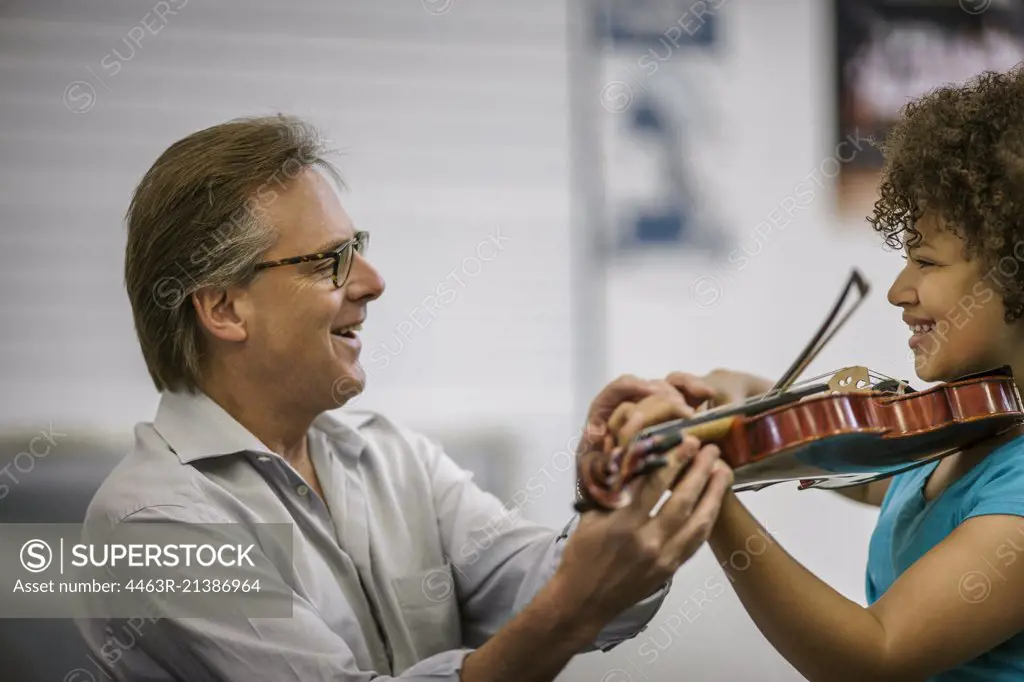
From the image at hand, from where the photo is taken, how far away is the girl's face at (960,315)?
1.12m

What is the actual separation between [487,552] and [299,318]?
1.53 feet

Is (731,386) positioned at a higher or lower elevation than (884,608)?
higher

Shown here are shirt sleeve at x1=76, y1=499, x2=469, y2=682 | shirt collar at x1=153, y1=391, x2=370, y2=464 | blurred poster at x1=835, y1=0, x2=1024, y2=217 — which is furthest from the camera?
blurred poster at x1=835, y1=0, x2=1024, y2=217

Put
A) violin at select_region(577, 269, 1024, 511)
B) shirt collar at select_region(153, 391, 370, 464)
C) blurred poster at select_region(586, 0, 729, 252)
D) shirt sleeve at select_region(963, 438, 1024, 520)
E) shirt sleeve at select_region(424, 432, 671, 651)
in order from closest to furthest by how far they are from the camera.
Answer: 1. violin at select_region(577, 269, 1024, 511)
2. shirt sleeve at select_region(963, 438, 1024, 520)
3. shirt collar at select_region(153, 391, 370, 464)
4. shirt sleeve at select_region(424, 432, 671, 651)
5. blurred poster at select_region(586, 0, 729, 252)

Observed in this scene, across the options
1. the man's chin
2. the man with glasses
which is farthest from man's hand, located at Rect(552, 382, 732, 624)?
the man's chin

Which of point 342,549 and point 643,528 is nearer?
point 643,528

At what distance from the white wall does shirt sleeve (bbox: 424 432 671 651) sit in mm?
1056

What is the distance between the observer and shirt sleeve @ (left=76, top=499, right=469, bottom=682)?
1195 mm

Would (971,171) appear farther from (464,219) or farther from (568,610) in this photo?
(464,219)

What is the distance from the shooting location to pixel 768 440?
0.96m

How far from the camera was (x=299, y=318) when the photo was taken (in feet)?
4.80

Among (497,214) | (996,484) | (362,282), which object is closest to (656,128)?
(497,214)

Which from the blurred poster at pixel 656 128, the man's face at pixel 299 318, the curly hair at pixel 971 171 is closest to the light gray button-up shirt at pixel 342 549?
the man's face at pixel 299 318

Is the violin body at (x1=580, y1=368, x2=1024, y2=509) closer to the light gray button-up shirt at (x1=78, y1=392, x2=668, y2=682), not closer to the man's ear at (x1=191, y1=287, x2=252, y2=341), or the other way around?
the light gray button-up shirt at (x1=78, y1=392, x2=668, y2=682)
